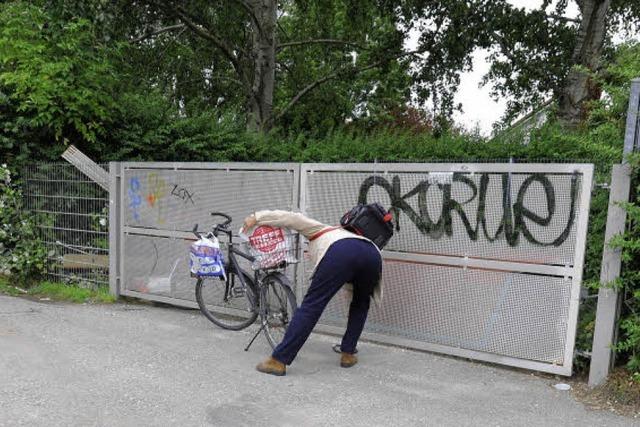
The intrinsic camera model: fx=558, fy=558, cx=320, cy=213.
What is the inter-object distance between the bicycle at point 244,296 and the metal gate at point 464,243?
21.1 inches

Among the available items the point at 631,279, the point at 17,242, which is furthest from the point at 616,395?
the point at 17,242

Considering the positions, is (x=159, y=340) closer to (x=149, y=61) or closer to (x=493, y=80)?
(x=149, y=61)

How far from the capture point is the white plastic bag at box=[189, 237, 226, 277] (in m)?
5.58

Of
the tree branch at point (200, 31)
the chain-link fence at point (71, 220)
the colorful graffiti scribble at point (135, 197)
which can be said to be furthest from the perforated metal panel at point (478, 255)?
the tree branch at point (200, 31)

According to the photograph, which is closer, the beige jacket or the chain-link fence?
the beige jacket

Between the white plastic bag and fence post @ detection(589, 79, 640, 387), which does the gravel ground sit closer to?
fence post @ detection(589, 79, 640, 387)

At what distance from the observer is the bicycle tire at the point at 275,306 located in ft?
16.4

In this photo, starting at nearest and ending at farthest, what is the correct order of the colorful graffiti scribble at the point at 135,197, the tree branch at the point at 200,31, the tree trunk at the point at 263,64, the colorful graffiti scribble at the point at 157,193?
the colorful graffiti scribble at the point at 157,193, the colorful graffiti scribble at the point at 135,197, the tree branch at the point at 200,31, the tree trunk at the point at 263,64

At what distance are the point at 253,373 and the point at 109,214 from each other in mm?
3602

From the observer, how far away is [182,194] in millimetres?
6484

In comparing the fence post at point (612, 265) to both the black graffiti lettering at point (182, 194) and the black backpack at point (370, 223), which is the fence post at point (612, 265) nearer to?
the black backpack at point (370, 223)

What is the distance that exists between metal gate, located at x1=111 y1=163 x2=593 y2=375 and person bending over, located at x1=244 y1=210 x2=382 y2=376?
25.8 inches

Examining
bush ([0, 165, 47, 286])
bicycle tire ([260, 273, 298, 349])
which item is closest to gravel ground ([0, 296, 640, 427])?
bicycle tire ([260, 273, 298, 349])

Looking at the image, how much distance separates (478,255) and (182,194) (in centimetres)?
347
